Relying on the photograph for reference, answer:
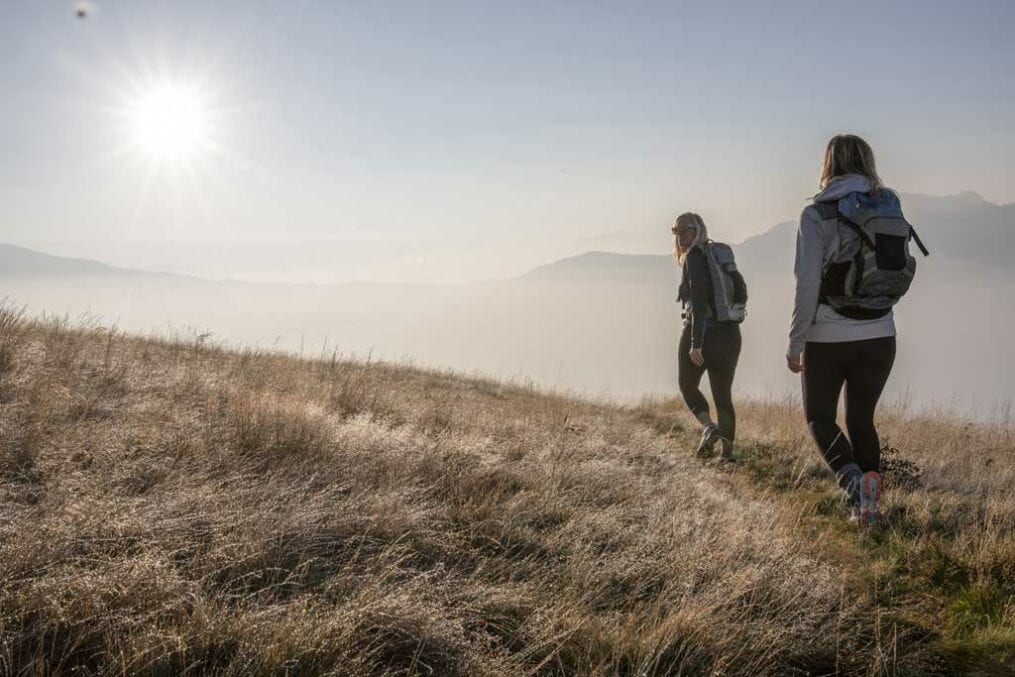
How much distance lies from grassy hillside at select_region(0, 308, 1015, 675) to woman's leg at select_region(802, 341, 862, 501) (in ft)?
1.19

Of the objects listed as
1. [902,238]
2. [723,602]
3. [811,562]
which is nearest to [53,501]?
[723,602]

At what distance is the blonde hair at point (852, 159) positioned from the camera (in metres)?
3.97

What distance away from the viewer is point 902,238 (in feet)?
12.5

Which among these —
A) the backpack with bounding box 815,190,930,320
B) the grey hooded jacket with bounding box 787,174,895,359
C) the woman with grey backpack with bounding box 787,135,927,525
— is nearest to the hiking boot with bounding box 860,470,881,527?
the woman with grey backpack with bounding box 787,135,927,525

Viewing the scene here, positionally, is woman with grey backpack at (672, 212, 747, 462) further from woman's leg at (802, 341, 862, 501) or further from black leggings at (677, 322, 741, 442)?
woman's leg at (802, 341, 862, 501)

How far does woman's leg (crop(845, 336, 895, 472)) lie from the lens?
397 centimetres

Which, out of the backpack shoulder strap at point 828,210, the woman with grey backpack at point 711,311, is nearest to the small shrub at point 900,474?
the woman with grey backpack at point 711,311

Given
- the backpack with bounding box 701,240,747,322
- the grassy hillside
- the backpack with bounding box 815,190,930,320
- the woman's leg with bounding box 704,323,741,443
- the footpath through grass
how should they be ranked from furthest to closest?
the woman's leg with bounding box 704,323,741,443 → the backpack with bounding box 701,240,747,322 → the backpack with bounding box 815,190,930,320 → the footpath through grass → the grassy hillside

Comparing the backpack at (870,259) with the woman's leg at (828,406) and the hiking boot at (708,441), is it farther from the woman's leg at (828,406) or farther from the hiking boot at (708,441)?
the hiking boot at (708,441)

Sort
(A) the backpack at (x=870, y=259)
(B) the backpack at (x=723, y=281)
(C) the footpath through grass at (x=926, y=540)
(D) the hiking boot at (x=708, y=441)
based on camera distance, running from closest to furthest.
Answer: (C) the footpath through grass at (x=926, y=540) → (A) the backpack at (x=870, y=259) → (B) the backpack at (x=723, y=281) → (D) the hiking boot at (x=708, y=441)

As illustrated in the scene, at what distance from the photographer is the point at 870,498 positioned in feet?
13.5

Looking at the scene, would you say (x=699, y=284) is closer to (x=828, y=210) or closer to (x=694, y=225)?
(x=694, y=225)

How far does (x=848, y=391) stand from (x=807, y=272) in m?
0.82

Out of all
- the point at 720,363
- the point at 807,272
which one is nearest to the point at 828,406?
the point at 807,272
